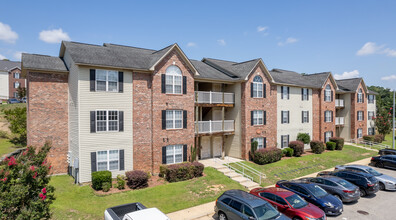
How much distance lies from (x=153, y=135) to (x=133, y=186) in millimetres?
4556

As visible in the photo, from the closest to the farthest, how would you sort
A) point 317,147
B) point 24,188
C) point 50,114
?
point 24,188 → point 50,114 → point 317,147

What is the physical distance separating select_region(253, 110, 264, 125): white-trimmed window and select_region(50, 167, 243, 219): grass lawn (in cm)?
926

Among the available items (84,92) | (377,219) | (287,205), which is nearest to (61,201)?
(84,92)

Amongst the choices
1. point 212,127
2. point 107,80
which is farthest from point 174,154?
point 107,80

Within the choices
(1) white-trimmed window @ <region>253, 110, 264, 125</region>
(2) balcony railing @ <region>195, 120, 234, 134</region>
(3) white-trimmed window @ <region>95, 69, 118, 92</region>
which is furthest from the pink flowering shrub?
(1) white-trimmed window @ <region>253, 110, 264, 125</region>

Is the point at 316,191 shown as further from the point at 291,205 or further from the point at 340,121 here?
the point at 340,121

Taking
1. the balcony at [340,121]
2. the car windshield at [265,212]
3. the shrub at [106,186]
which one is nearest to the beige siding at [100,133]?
the shrub at [106,186]

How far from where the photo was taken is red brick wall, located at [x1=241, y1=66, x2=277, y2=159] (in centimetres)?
2423

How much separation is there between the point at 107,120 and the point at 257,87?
16232 millimetres

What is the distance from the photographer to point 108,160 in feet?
57.3

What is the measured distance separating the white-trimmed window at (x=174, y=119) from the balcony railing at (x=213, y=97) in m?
2.48

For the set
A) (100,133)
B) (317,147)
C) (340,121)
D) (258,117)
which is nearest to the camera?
(100,133)

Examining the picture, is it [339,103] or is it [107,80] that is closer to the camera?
[107,80]

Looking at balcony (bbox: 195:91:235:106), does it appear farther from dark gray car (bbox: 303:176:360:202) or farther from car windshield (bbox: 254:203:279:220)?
car windshield (bbox: 254:203:279:220)
